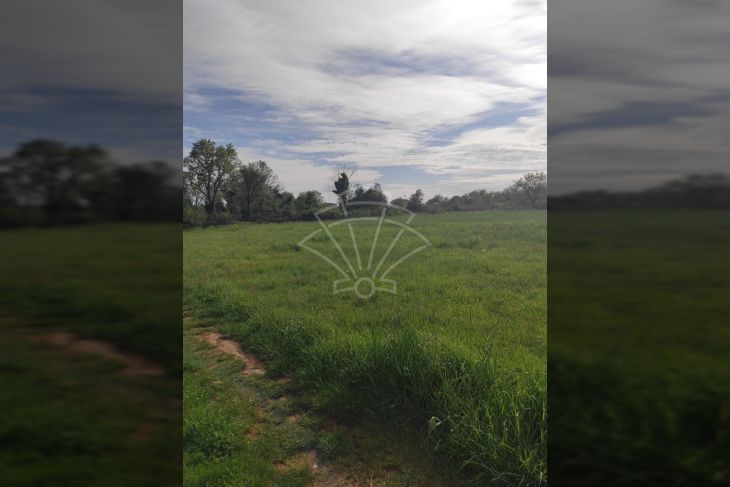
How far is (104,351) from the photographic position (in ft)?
8.08

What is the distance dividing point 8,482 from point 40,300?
3.15 feet

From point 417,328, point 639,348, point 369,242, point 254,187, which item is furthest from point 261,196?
point 639,348

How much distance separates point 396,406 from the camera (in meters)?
3.65

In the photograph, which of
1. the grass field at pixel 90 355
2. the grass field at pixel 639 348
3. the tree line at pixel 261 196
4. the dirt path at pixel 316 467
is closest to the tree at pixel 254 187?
the tree line at pixel 261 196

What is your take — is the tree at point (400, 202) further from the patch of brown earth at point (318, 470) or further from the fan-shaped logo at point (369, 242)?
the patch of brown earth at point (318, 470)

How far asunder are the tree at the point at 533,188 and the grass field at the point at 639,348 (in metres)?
2.92

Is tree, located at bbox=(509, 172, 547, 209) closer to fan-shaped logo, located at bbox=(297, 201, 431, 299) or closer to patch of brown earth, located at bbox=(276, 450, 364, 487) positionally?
fan-shaped logo, located at bbox=(297, 201, 431, 299)

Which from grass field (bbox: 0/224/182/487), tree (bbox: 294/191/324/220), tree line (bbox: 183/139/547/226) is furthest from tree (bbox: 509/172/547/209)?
grass field (bbox: 0/224/182/487)

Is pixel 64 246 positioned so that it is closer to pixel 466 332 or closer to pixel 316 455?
pixel 316 455

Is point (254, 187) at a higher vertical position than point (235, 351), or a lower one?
higher

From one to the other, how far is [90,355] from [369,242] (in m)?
3.69

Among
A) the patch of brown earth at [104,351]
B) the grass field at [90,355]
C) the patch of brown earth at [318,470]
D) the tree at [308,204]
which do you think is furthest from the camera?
the tree at [308,204]

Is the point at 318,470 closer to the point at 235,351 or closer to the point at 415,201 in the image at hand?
the point at 235,351

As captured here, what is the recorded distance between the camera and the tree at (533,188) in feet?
17.4
